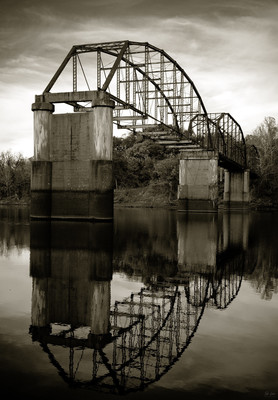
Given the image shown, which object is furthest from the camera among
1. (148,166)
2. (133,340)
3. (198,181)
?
(148,166)

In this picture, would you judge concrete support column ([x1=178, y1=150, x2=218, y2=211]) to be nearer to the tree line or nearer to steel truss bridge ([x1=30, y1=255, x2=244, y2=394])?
the tree line

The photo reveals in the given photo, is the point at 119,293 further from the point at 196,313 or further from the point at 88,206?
the point at 88,206

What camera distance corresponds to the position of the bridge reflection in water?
509 cm

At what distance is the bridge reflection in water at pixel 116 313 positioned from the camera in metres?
5.09

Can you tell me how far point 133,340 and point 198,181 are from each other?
5170 centimetres

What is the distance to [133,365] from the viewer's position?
521 centimetres

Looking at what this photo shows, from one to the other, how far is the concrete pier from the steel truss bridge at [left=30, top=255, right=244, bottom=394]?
1951 cm

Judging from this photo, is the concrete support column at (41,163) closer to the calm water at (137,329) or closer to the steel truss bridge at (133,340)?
the calm water at (137,329)

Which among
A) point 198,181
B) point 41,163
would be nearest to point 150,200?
point 198,181

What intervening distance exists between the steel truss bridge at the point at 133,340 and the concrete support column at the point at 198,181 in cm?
4724

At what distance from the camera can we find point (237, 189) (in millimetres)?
83438

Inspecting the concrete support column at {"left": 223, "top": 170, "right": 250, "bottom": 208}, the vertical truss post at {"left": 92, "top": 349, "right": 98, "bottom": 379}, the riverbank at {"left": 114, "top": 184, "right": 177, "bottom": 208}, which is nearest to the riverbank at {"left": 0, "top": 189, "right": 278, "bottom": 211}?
the riverbank at {"left": 114, "top": 184, "right": 177, "bottom": 208}

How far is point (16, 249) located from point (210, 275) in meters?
7.21

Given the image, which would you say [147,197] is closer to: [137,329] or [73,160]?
[73,160]
